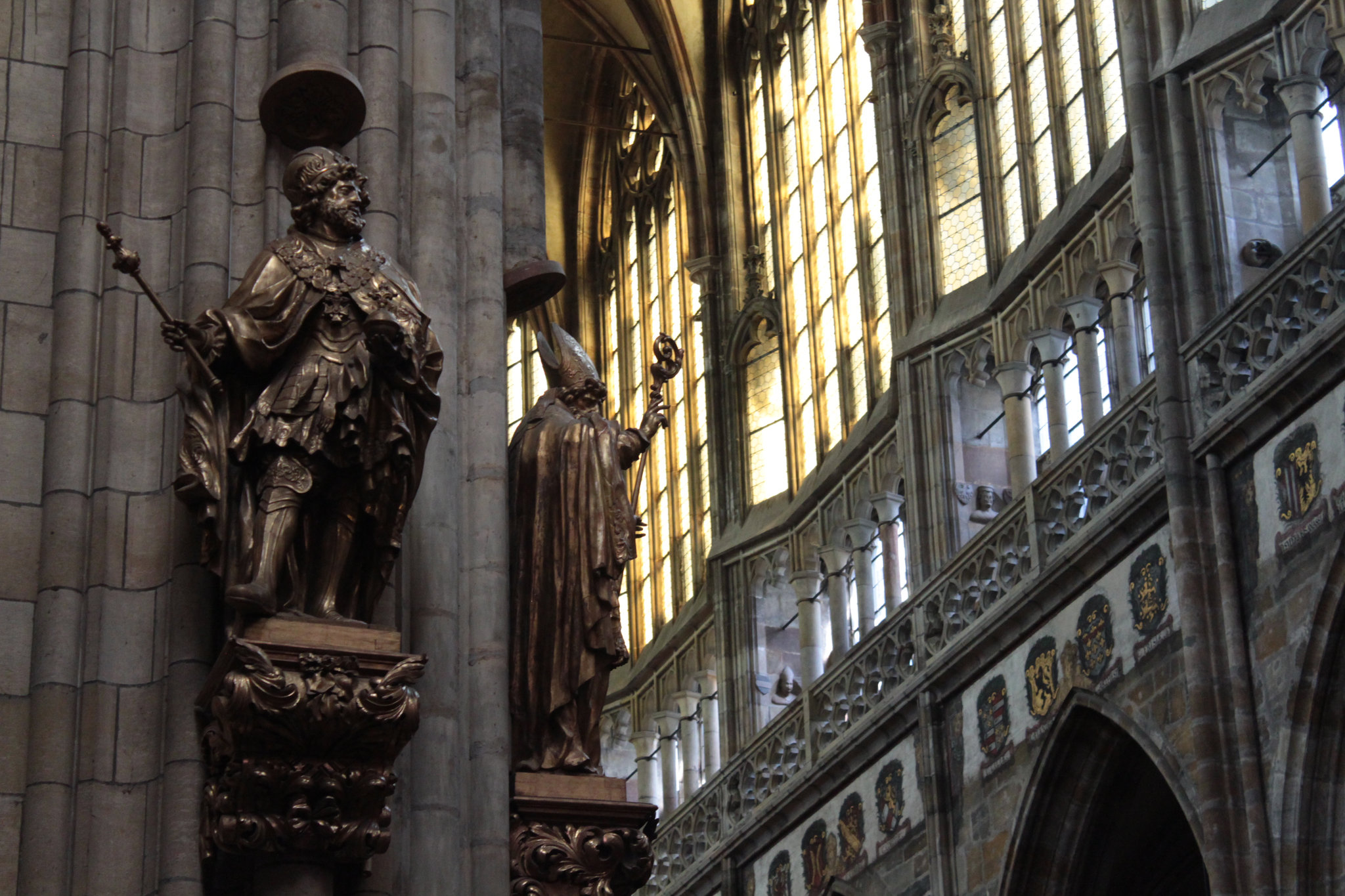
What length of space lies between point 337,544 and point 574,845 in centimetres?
118

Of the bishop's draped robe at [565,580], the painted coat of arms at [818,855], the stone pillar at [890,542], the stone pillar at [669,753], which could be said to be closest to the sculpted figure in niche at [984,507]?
the stone pillar at [890,542]

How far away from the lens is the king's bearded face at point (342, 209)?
23.2 feet

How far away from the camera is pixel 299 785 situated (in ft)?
20.9

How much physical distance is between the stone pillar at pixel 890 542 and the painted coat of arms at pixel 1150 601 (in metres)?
5.52

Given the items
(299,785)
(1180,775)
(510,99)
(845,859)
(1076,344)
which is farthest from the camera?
(845,859)

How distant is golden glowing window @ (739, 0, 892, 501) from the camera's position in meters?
23.9

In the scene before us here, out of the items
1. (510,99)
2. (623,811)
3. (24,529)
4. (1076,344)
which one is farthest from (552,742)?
(1076,344)

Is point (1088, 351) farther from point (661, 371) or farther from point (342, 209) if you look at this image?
point (342, 209)

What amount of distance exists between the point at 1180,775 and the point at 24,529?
10553mm

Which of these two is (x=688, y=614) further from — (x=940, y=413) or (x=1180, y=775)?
(x=1180, y=775)

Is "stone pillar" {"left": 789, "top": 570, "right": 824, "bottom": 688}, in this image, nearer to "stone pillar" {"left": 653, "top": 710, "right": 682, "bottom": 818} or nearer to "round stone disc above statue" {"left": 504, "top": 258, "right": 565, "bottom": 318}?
"stone pillar" {"left": 653, "top": 710, "right": 682, "bottom": 818}

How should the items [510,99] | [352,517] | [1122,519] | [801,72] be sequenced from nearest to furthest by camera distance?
[352,517], [510,99], [1122,519], [801,72]

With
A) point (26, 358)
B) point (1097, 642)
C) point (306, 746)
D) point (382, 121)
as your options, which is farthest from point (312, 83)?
point (1097, 642)

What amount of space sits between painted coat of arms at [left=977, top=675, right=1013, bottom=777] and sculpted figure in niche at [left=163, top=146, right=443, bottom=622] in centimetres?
1235
